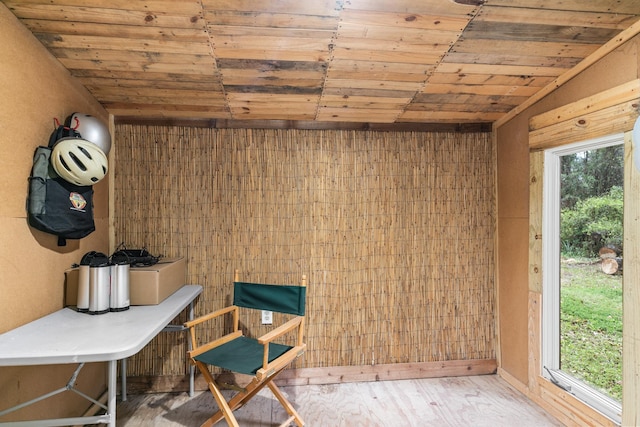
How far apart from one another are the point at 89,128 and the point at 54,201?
52 centimetres

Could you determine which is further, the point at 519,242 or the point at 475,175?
the point at 475,175

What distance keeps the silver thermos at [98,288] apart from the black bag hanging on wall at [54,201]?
251 mm

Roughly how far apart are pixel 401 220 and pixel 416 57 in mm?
1310

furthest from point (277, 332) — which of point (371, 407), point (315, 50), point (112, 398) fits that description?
point (315, 50)

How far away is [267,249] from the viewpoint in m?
2.92

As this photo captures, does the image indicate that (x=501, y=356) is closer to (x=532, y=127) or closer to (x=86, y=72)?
(x=532, y=127)

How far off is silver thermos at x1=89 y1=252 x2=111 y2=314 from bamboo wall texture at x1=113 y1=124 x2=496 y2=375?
2.78 ft

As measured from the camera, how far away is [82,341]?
1530mm

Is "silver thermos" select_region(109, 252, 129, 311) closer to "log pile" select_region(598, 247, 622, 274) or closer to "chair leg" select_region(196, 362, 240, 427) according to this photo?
"chair leg" select_region(196, 362, 240, 427)

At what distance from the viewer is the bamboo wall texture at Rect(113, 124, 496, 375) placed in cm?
282

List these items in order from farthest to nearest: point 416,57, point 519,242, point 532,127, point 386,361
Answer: point 386,361
point 519,242
point 532,127
point 416,57

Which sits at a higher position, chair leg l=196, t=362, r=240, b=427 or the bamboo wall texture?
the bamboo wall texture

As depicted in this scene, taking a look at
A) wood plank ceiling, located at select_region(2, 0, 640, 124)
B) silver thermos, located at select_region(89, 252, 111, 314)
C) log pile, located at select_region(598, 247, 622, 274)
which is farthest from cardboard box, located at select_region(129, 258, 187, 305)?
log pile, located at select_region(598, 247, 622, 274)

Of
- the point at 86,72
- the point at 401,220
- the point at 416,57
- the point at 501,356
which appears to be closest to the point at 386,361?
the point at 501,356
